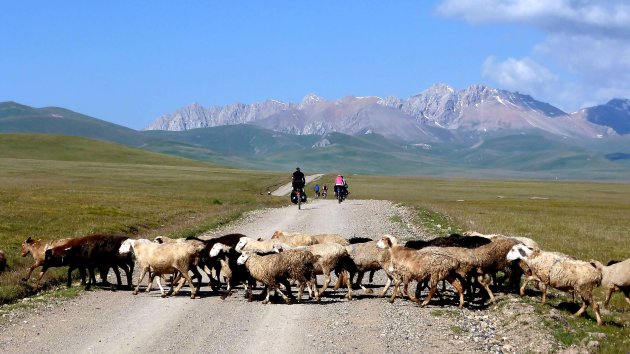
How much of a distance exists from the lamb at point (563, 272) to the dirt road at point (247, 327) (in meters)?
1.95

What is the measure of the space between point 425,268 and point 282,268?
380cm

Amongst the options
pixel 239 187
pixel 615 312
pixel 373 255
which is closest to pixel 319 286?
pixel 373 255

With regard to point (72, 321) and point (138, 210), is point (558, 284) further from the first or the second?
point (138, 210)

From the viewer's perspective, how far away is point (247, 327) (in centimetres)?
1553

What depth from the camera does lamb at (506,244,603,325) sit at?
56.4 ft

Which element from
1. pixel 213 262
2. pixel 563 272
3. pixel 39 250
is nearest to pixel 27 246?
pixel 39 250

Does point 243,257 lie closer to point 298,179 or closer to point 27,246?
point 27,246

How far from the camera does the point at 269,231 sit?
1375 inches

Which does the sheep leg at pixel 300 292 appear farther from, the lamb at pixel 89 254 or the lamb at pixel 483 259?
the lamb at pixel 89 254

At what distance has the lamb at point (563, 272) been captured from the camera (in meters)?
17.2

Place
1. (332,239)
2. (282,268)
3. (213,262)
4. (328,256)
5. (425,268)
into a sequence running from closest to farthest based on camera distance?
(425,268) → (282,268) → (328,256) → (213,262) → (332,239)

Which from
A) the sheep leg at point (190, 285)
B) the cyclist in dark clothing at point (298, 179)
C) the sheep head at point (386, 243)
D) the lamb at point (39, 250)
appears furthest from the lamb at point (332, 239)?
the cyclist in dark clothing at point (298, 179)

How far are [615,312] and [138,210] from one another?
38.4 metres

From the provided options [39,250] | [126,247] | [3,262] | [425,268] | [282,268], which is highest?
[425,268]
